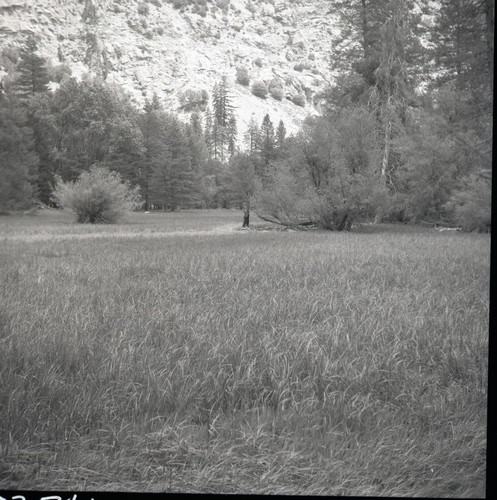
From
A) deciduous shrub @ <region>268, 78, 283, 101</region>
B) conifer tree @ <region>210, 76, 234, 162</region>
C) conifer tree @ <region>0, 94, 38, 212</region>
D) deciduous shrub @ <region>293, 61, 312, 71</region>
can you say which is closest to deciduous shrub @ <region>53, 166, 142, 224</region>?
conifer tree @ <region>0, 94, 38, 212</region>

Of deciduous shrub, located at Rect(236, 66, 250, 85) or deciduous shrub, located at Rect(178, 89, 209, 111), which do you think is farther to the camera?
A: deciduous shrub, located at Rect(178, 89, 209, 111)

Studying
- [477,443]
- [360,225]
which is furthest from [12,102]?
[360,225]

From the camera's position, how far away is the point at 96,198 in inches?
797

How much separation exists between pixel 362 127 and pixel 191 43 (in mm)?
11320

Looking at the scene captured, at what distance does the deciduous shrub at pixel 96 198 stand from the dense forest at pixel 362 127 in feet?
2.69

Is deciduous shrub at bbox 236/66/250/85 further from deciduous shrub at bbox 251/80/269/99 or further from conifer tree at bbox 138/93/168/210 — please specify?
conifer tree at bbox 138/93/168/210

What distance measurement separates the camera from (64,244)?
9.30 metres

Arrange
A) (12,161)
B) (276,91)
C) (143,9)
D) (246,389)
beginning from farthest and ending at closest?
(12,161) < (276,91) < (143,9) < (246,389)

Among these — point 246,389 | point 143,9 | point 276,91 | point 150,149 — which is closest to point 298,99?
point 276,91

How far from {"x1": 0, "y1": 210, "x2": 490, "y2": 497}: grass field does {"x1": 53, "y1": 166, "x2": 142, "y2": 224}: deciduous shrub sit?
16.2 m

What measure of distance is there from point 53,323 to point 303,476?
2.63 meters

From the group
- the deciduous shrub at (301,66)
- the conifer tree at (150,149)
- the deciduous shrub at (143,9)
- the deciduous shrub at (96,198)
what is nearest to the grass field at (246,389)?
the deciduous shrub at (301,66)

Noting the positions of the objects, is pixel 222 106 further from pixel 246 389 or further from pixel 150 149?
pixel 150 149

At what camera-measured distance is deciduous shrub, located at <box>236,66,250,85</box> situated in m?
3.87
